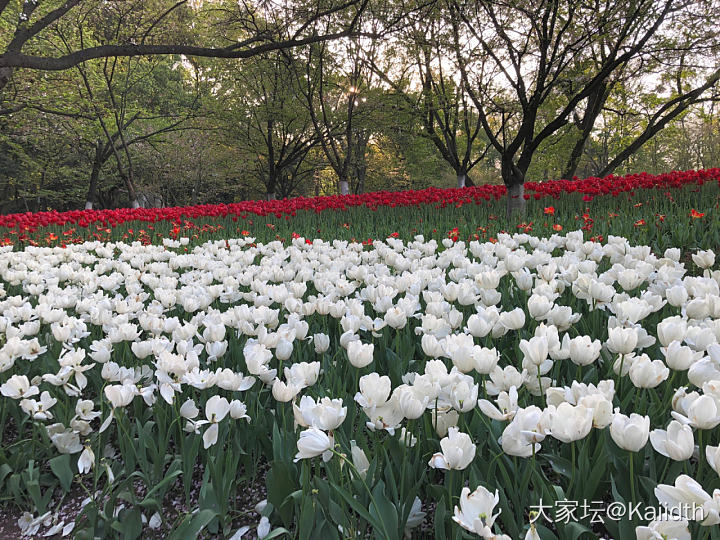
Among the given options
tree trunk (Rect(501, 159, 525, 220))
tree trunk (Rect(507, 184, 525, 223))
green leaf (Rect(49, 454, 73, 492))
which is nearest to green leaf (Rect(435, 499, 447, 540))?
green leaf (Rect(49, 454, 73, 492))

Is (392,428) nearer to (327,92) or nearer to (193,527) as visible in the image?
(193,527)

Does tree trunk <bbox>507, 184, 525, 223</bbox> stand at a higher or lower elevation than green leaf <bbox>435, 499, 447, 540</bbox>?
higher

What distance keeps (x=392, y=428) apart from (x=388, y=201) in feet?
29.7

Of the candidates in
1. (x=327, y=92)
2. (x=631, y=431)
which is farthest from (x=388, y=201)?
(x=327, y=92)

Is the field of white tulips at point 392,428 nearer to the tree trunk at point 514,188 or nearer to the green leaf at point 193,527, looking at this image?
the green leaf at point 193,527

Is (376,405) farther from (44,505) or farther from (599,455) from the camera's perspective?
(44,505)

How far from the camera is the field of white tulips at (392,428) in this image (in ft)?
3.95

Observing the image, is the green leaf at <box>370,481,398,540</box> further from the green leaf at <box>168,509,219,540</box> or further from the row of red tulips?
the row of red tulips

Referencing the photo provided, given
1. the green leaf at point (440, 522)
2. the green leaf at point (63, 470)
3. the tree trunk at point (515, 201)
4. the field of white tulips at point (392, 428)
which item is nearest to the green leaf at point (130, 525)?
the field of white tulips at point (392, 428)

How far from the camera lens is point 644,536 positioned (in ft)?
3.15

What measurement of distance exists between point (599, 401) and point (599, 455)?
30cm

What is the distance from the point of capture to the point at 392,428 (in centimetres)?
140

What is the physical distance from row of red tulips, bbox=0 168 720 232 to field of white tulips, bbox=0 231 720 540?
6.69 metres

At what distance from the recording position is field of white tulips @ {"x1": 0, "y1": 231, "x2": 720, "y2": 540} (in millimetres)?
1204
